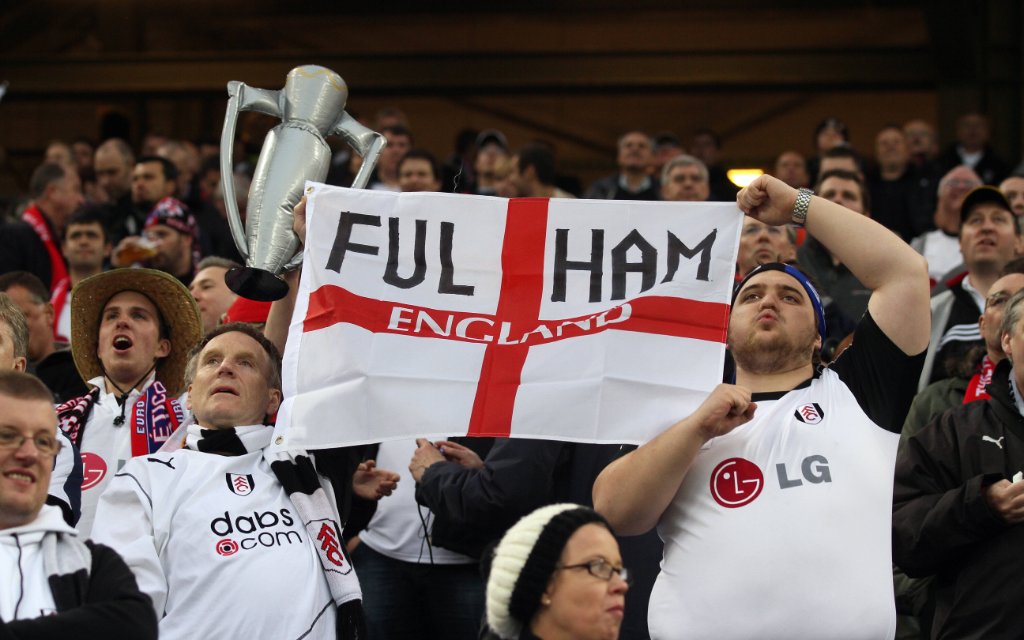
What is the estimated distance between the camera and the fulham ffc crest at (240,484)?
4793mm

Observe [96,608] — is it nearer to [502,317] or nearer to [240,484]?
[240,484]

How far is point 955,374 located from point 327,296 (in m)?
2.81

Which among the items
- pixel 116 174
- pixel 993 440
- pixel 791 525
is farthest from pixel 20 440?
pixel 116 174

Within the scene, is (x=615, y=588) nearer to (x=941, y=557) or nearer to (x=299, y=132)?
(x=941, y=557)

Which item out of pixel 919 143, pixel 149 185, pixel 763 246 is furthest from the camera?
pixel 919 143

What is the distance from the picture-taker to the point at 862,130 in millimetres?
15938

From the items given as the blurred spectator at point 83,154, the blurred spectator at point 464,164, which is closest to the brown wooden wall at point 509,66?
the blurred spectator at point 83,154

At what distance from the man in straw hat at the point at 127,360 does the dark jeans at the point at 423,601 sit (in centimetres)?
102

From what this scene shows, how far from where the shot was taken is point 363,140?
549 cm

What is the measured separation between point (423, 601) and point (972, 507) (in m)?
2.11

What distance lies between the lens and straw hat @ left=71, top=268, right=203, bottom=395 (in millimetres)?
6094

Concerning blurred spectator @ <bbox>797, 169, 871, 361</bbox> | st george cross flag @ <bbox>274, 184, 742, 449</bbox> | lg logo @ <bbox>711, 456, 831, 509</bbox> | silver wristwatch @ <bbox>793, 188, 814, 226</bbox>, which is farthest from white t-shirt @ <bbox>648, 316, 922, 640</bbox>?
blurred spectator @ <bbox>797, 169, 871, 361</bbox>

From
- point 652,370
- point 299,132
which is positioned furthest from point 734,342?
point 299,132

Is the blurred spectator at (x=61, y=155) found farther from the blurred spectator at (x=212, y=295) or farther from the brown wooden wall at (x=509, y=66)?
the blurred spectator at (x=212, y=295)
